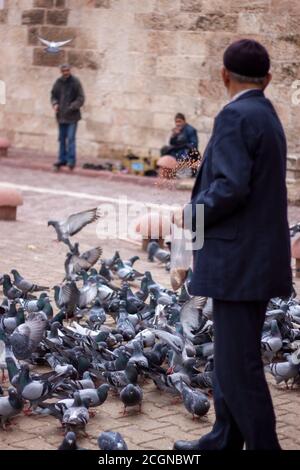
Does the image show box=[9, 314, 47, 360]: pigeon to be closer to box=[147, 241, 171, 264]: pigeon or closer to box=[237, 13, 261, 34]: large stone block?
box=[147, 241, 171, 264]: pigeon

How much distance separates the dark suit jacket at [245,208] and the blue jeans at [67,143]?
14.6 m

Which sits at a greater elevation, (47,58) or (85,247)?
(47,58)

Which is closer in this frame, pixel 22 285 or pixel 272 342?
pixel 272 342

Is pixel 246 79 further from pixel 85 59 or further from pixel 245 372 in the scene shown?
pixel 85 59

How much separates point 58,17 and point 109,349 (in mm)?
14543

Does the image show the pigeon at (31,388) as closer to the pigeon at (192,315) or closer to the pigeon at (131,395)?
the pigeon at (131,395)

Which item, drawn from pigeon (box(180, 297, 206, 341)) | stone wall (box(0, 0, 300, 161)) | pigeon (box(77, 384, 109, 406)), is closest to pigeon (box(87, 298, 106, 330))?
pigeon (box(180, 297, 206, 341))

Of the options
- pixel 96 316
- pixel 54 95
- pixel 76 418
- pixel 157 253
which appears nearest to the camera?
pixel 76 418

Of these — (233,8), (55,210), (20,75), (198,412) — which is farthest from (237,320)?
(20,75)

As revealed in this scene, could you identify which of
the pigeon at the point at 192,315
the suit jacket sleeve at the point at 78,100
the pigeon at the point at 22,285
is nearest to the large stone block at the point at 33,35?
the suit jacket sleeve at the point at 78,100

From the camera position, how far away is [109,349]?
7.12 meters

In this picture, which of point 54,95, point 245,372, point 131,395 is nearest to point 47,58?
point 54,95

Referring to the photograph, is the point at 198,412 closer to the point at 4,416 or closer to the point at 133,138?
the point at 4,416

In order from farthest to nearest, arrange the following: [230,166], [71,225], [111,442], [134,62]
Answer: [134,62] → [71,225] → [111,442] → [230,166]
